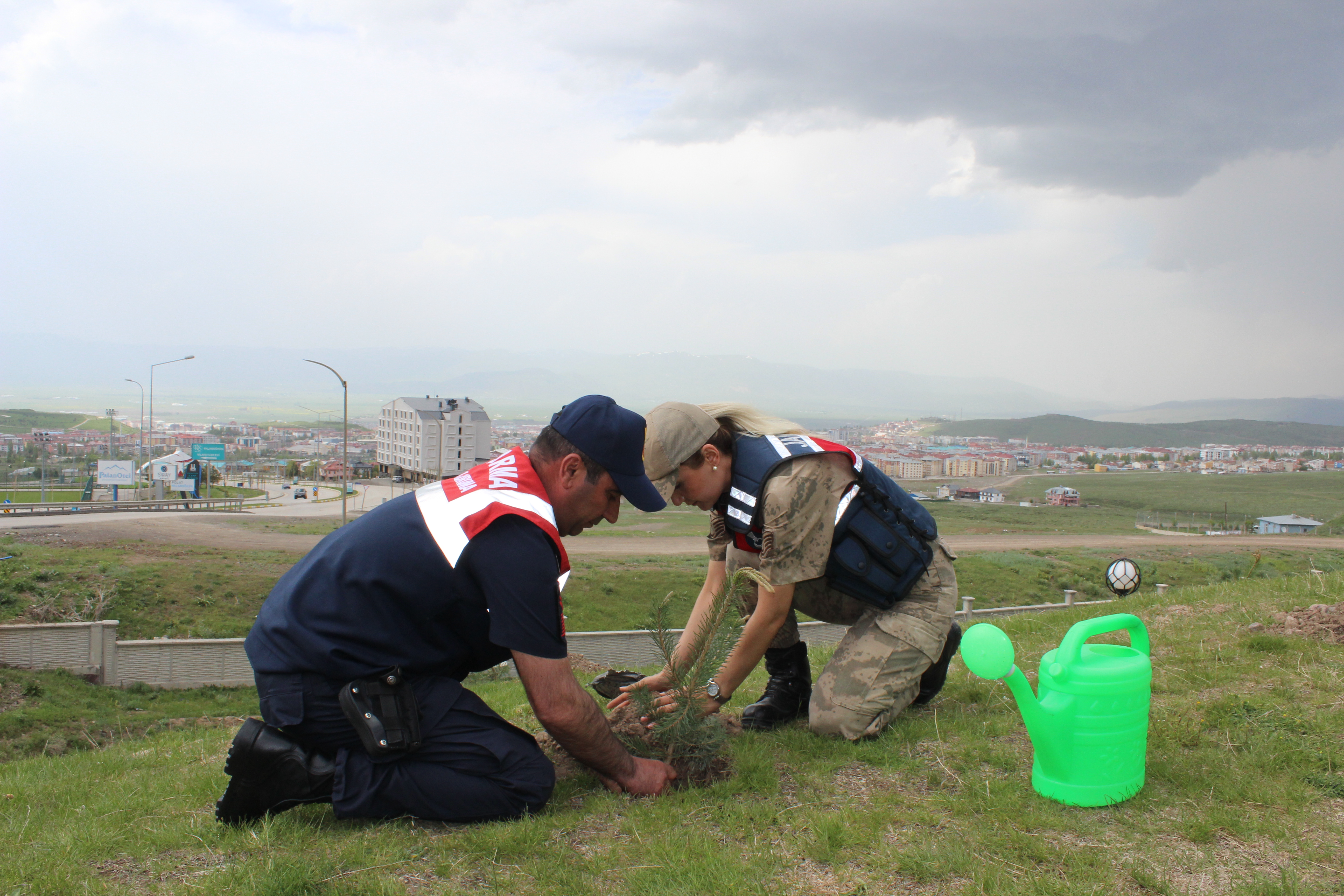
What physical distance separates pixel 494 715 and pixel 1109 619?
7.98 feet

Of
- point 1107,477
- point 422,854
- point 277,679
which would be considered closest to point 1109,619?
point 422,854

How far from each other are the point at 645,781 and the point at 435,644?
1023 mm

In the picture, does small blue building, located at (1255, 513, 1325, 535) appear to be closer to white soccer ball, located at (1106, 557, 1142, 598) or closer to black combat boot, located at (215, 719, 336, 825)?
white soccer ball, located at (1106, 557, 1142, 598)

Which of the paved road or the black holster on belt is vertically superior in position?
the black holster on belt

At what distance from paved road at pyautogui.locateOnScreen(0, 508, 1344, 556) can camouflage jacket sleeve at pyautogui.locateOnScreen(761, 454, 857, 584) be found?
25587 mm

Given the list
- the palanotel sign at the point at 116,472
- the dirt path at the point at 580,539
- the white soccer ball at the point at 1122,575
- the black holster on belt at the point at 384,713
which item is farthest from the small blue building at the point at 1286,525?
the palanotel sign at the point at 116,472

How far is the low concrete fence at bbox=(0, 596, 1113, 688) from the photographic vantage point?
13.9 m

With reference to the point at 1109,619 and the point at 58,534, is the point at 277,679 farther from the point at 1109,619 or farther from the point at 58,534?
the point at 58,534

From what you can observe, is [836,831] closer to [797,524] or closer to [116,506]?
[797,524]

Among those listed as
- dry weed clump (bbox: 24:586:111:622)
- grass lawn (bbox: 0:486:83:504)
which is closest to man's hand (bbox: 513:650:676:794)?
dry weed clump (bbox: 24:586:111:622)

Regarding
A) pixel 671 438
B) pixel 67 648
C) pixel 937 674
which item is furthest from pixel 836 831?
pixel 67 648

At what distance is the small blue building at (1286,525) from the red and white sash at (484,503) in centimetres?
6765

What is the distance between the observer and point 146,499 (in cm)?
5319

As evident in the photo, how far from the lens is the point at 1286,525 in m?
59.4
